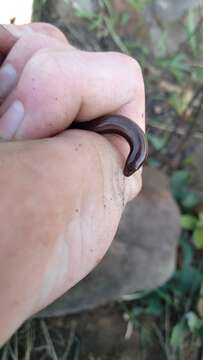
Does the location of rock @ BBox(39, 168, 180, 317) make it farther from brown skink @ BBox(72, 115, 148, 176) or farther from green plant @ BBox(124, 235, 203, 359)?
brown skink @ BBox(72, 115, 148, 176)

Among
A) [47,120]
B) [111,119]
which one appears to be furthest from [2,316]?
[111,119]

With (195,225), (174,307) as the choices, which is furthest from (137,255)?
(195,225)

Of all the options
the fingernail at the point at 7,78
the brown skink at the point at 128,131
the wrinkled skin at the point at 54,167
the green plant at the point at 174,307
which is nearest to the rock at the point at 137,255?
the green plant at the point at 174,307

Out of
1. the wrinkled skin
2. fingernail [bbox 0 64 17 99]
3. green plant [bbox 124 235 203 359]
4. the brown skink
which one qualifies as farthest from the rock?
fingernail [bbox 0 64 17 99]

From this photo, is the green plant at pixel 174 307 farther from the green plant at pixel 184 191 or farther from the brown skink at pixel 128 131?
the brown skink at pixel 128 131

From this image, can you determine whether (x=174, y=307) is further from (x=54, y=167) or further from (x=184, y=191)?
(x=54, y=167)

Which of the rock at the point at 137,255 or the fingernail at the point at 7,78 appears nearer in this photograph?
the fingernail at the point at 7,78
